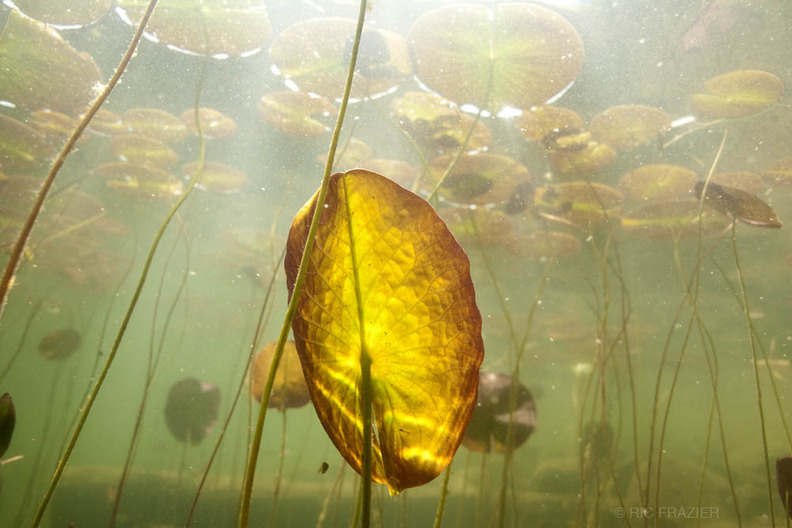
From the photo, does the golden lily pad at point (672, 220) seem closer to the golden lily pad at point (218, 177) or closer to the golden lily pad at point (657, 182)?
the golden lily pad at point (657, 182)

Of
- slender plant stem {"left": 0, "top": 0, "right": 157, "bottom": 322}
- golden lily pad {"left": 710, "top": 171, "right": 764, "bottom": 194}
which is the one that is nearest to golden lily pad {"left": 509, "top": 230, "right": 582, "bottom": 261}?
golden lily pad {"left": 710, "top": 171, "right": 764, "bottom": 194}

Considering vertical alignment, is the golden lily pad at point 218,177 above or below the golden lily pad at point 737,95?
above

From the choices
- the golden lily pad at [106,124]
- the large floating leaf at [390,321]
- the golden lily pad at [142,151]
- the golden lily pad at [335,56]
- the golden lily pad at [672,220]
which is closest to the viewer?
the large floating leaf at [390,321]

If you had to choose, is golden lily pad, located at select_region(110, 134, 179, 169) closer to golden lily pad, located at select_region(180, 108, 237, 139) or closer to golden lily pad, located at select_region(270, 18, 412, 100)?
golden lily pad, located at select_region(180, 108, 237, 139)

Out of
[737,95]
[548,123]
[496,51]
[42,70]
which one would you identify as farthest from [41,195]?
[737,95]

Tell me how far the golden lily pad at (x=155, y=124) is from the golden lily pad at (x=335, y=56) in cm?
353

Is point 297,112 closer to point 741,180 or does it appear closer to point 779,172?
point 741,180

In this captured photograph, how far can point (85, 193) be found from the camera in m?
11.7

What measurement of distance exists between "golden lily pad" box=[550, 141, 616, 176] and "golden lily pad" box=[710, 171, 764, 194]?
170 cm

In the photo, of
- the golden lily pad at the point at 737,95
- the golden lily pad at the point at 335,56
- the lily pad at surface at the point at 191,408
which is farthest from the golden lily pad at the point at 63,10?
the golden lily pad at the point at 737,95

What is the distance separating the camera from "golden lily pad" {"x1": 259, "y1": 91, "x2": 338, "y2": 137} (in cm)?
619

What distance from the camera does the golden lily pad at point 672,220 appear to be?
25.6 ft

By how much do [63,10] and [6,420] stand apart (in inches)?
233

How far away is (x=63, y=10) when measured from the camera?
194 inches
